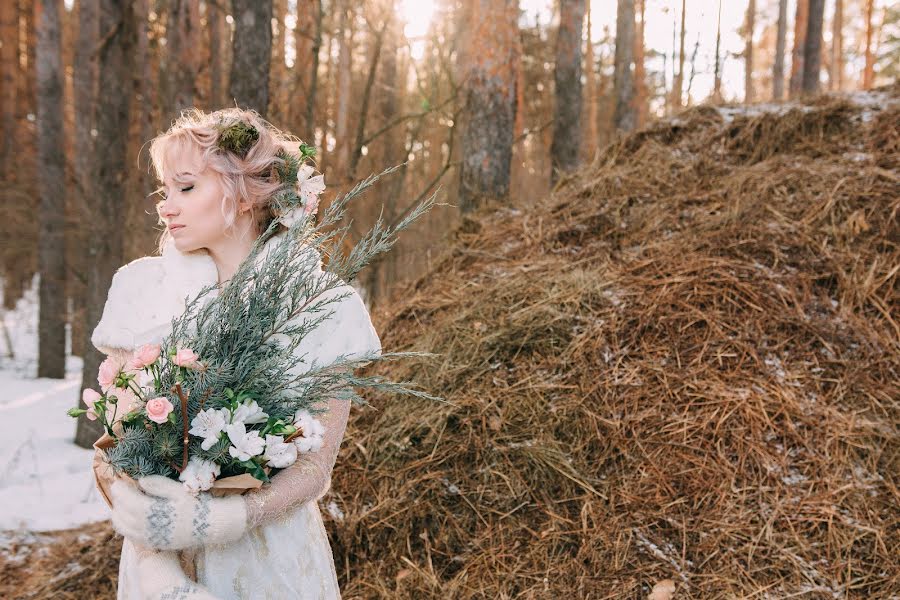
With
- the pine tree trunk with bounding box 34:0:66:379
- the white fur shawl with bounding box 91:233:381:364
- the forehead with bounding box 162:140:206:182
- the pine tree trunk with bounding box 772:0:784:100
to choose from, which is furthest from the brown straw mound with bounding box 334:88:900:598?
the pine tree trunk with bounding box 772:0:784:100

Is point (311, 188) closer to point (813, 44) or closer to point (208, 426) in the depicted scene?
point (208, 426)

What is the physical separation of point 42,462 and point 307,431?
409 cm

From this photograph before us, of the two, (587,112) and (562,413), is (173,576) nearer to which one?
(562,413)

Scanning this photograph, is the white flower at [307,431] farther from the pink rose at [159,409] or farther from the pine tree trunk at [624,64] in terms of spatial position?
the pine tree trunk at [624,64]

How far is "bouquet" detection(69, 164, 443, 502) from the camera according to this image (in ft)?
4.35

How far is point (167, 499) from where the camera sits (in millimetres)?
1337

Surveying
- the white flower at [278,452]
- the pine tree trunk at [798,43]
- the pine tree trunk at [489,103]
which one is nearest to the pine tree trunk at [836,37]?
the pine tree trunk at [798,43]

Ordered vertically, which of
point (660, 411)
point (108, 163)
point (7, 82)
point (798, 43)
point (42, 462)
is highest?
point (798, 43)

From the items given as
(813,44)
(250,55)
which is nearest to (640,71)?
(813,44)

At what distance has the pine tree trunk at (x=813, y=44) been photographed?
23.7ft

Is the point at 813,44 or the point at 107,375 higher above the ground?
the point at 813,44

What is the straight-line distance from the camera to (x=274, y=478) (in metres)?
1.48

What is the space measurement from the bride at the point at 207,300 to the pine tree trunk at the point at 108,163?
3531 millimetres

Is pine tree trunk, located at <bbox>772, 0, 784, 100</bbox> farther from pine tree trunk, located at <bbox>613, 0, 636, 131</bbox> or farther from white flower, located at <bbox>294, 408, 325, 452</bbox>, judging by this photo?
white flower, located at <bbox>294, 408, 325, 452</bbox>
